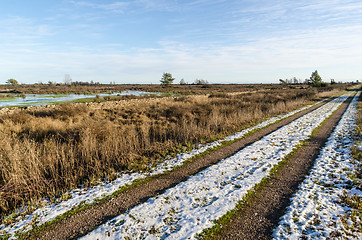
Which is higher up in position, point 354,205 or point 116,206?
point 354,205

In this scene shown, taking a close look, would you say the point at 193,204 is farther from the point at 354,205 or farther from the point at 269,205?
the point at 354,205

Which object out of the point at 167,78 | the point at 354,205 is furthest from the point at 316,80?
the point at 354,205

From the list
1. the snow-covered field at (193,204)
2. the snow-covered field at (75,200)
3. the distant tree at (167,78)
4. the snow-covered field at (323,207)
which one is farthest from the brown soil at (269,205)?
the distant tree at (167,78)

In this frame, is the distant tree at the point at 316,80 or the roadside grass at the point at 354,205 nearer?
the roadside grass at the point at 354,205

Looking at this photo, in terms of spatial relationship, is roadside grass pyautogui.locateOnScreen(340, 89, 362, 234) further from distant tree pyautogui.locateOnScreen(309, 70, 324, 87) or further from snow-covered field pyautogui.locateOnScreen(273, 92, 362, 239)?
distant tree pyautogui.locateOnScreen(309, 70, 324, 87)

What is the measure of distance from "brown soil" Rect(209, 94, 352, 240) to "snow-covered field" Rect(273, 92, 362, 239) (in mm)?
177

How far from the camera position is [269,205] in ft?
14.6

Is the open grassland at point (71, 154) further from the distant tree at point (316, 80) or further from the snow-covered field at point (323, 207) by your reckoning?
the distant tree at point (316, 80)

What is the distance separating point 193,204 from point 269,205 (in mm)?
1918

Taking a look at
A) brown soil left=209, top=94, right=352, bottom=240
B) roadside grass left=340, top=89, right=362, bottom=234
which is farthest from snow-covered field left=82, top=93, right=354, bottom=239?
roadside grass left=340, top=89, right=362, bottom=234

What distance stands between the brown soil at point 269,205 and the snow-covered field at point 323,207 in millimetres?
177

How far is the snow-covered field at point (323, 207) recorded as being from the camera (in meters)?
3.55

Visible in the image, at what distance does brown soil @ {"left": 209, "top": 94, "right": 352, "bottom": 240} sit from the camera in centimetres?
364

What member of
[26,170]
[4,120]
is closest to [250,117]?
[26,170]
